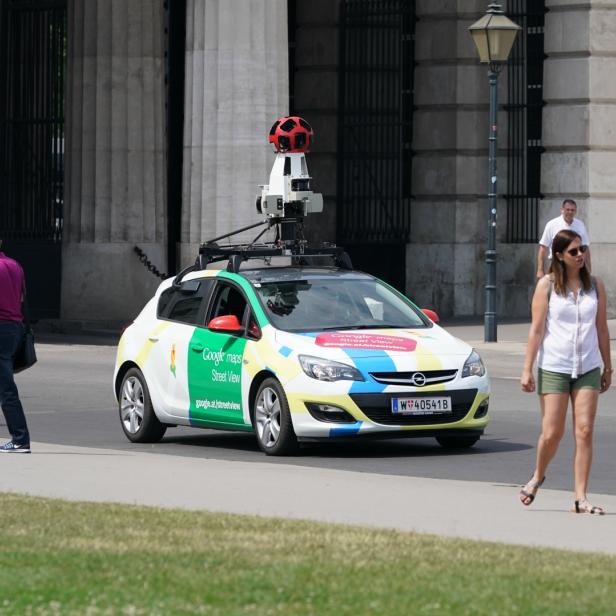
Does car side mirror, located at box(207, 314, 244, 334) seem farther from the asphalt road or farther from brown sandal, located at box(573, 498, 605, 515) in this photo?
brown sandal, located at box(573, 498, 605, 515)

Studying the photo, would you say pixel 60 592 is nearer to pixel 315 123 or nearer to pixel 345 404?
pixel 345 404

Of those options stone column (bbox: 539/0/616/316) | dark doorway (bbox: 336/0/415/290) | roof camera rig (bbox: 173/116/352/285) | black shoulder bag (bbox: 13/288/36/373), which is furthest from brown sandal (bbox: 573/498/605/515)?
dark doorway (bbox: 336/0/415/290)

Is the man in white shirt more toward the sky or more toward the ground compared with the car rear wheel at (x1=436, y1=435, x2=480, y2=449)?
more toward the sky

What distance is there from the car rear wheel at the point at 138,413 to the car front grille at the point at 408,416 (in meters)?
2.24

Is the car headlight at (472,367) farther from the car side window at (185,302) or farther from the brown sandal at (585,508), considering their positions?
the brown sandal at (585,508)

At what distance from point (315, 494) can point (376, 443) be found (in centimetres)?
402

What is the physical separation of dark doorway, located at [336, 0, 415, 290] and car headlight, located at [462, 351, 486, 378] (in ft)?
65.2

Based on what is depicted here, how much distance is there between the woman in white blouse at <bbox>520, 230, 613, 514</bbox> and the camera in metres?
11.8

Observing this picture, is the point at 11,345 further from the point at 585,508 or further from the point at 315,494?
the point at 585,508

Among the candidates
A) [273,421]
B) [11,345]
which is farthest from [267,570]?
[11,345]

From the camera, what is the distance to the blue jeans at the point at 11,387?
1512 centimetres

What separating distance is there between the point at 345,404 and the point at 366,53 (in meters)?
21.1

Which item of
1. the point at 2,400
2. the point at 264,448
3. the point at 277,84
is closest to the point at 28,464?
the point at 2,400

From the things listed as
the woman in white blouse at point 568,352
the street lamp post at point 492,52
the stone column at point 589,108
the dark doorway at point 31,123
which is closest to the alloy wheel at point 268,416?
the woman in white blouse at point 568,352
